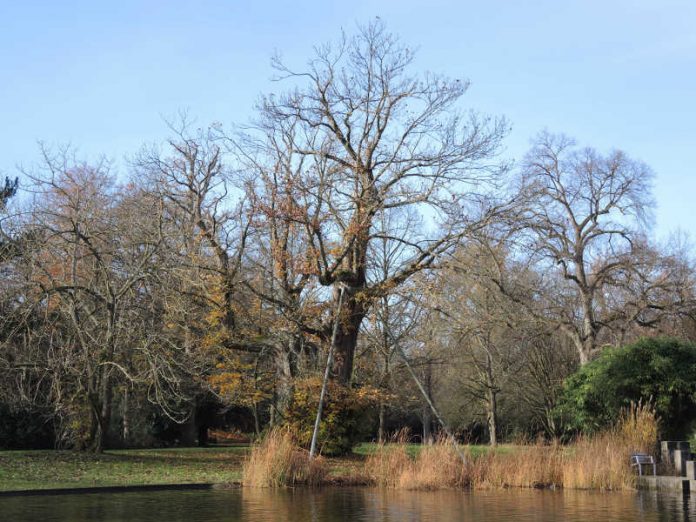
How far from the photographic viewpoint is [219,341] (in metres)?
23.8

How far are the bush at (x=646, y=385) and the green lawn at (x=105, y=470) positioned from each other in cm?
954

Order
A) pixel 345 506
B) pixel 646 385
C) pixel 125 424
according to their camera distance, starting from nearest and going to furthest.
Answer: pixel 345 506
pixel 646 385
pixel 125 424

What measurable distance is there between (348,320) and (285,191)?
4.26 m

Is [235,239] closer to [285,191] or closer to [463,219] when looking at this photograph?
[285,191]

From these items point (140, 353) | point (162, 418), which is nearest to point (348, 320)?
point (140, 353)

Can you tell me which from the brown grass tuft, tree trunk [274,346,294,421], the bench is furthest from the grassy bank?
tree trunk [274,346,294,421]

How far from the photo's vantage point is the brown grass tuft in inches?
613

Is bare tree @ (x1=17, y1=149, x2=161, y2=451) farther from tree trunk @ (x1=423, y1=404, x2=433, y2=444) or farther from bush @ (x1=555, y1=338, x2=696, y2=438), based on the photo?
tree trunk @ (x1=423, y1=404, x2=433, y2=444)

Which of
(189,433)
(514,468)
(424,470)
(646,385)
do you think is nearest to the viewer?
(424,470)

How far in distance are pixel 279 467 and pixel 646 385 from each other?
10.4m

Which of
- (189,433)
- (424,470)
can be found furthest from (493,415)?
(424,470)

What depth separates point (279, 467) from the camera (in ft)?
51.0

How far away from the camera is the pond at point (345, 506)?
10773 millimetres

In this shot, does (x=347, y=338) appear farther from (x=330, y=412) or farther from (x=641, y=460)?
(x=641, y=460)
